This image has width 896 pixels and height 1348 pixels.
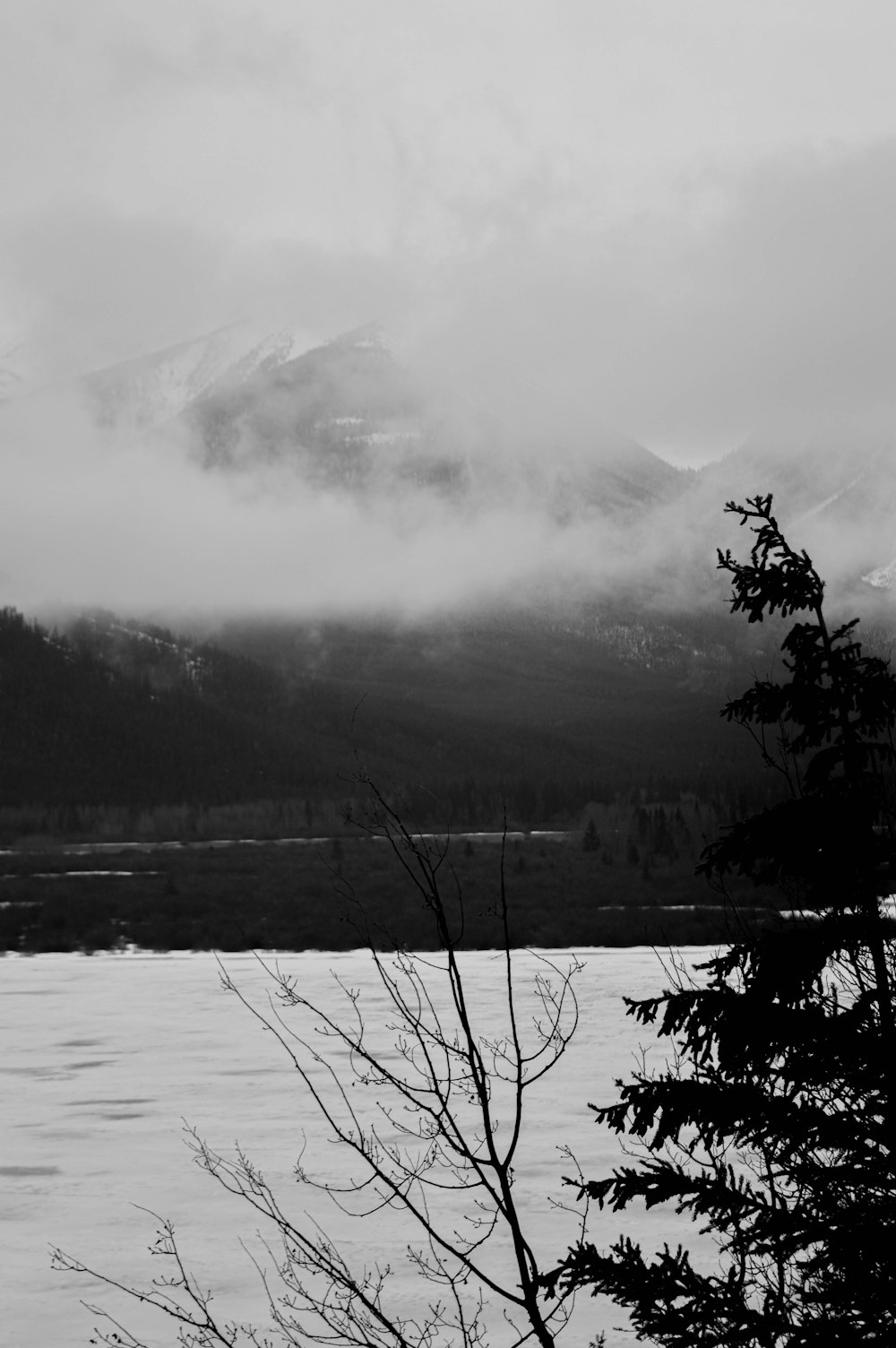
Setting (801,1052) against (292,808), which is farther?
(292,808)

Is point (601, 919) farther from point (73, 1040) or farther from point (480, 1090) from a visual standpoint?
point (480, 1090)

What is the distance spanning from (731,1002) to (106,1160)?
41.2ft

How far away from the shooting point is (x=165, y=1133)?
15.7m

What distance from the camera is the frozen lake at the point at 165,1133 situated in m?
11.1

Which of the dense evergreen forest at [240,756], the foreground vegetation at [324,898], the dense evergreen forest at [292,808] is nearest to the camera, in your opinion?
the foreground vegetation at [324,898]

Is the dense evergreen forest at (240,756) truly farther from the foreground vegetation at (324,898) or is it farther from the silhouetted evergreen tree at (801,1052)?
the silhouetted evergreen tree at (801,1052)

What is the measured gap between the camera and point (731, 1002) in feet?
13.2

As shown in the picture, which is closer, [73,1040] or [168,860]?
[73,1040]

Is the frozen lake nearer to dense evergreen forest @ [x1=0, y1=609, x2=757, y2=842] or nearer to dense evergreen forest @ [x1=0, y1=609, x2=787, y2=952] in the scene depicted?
dense evergreen forest @ [x1=0, y1=609, x2=787, y2=952]

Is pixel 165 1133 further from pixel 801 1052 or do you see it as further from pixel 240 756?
pixel 240 756

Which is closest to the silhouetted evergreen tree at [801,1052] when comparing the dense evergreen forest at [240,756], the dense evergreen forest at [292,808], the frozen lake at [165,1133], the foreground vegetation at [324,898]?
the dense evergreen forest at [292,808]

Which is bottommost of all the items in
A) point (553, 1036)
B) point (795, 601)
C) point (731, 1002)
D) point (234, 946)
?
point (234, 946)

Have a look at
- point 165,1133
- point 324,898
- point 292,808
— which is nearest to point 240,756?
point 292,808

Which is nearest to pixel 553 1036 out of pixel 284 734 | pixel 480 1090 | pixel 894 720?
pixel 480 1090
